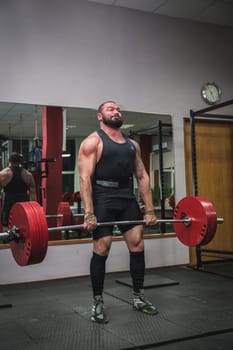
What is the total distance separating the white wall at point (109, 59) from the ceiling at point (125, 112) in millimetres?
68

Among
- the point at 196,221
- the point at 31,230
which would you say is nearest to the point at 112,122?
the point at 196,221

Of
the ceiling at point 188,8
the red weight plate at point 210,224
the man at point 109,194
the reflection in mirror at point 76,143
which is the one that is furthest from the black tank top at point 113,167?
the ceiling at point 188,8

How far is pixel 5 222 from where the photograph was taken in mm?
3271

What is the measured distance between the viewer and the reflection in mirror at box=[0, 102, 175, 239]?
3.39 meters

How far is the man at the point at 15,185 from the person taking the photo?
3320mm

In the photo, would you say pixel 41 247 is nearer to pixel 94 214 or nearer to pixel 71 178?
pixel 94 214

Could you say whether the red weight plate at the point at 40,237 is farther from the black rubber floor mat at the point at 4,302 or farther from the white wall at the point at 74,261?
the white wall at the point at 74,261

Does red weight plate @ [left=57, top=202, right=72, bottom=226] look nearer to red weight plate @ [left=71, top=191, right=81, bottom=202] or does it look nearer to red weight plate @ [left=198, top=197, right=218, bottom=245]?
red weight plate @ [left=71, top=191, right=81, bottom=202]

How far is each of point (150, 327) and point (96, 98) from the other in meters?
2.25

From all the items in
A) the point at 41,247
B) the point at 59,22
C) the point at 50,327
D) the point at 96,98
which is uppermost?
the point at 59,22

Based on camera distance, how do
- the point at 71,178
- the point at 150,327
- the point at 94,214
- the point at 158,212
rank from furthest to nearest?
the point at 158,212 → the point at 71,178 → the point at 94,214 → the point at 150,327

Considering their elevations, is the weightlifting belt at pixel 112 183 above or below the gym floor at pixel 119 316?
above

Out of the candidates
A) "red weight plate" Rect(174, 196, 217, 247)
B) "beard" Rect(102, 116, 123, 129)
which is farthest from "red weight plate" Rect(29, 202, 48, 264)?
"red weight plate" Rect(174, 196, 217, 247)

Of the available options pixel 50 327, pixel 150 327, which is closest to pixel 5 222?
pixel 50 327
